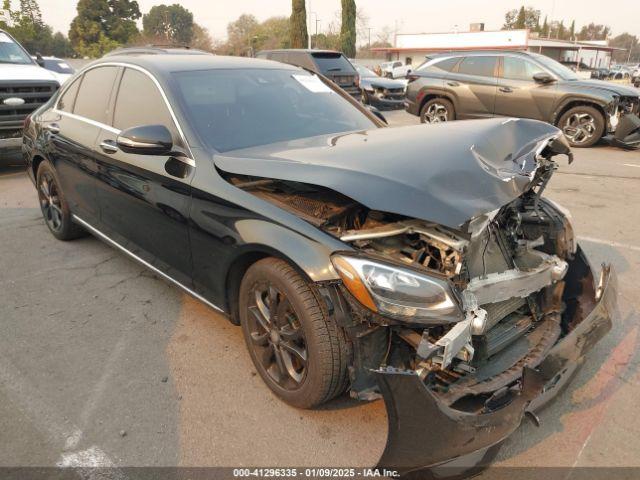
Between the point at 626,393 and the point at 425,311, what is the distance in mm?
1475

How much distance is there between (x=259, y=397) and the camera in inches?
103

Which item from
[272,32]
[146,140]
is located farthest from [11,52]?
[272,32]

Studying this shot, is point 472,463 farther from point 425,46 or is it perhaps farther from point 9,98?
point 425,46

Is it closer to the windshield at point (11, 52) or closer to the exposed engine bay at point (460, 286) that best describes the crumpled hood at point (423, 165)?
the exposed engine bay at point (460, 286)

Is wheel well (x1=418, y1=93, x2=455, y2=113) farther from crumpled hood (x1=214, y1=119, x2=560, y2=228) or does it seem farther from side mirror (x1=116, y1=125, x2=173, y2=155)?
side mirror (x1=116, y1=125, x2=173, y2=155)

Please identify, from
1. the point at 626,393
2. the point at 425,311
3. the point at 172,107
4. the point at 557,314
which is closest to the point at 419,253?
the point at 425,311

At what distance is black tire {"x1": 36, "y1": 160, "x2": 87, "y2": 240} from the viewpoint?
4516mm

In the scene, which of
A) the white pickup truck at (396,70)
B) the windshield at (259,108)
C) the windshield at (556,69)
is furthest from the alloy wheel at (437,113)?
the white pickup truck at (396,70)

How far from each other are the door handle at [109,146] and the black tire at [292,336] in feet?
5.10

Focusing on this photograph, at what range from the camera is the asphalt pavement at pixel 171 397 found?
2.27 m

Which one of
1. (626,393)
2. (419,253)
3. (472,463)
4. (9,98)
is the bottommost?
(626,393)

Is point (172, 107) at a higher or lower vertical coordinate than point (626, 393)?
higher

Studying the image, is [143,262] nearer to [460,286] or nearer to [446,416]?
[460,286]

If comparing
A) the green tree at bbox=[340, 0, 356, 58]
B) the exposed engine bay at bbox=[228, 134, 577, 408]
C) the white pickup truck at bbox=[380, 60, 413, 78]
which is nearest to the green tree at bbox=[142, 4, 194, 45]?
the green tree at bbox=[340, 0, 356, 58]
